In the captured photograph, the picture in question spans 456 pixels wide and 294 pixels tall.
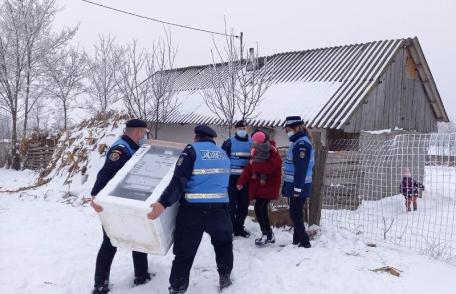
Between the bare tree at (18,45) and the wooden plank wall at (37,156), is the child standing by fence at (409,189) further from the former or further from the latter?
the bare tree at (18,45)

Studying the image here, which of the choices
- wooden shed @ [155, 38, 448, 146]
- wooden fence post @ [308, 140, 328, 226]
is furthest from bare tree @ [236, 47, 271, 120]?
wooden fence post @ [308, 140, 328, 226]

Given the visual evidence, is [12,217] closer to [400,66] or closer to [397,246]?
[397,246]

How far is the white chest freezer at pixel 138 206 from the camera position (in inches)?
144

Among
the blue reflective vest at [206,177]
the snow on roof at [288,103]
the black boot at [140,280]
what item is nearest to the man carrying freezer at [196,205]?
the blue reflective vest at [206,177]

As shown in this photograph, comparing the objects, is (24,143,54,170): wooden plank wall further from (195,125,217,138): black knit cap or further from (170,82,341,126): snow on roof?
(195,125,217,138): black knit cap

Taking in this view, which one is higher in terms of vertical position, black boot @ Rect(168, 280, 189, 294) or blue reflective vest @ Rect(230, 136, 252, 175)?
blue reflective vest @ Rect(230, 136, 252, 175)

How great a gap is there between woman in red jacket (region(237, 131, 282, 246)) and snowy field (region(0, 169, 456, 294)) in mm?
365

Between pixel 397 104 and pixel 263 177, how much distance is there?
991cm

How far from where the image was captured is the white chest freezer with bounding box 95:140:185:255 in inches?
144

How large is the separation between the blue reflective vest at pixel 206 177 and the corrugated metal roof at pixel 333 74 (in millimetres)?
7608

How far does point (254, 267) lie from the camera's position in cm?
473

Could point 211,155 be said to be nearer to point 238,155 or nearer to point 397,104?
point 238,155

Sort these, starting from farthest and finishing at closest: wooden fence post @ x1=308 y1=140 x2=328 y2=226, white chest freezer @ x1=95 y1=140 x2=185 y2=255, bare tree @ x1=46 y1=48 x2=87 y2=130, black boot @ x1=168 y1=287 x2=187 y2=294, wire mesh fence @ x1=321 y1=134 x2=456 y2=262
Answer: bare tree @ x1=46 y1=48 x2=87 y2=130 → wire mesh fence @ x1=321 y1=134 x2=456 y2=262 → wooden fence post @ x1=308 y1=140 x2=328 y2=226 → black boot @ x1=168 y1=287 x2=187 y2=294 → white chest freezer @ x1=95 y1=140 x2=185 y2=255

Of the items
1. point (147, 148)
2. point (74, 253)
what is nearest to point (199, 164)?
point (147, 148)
